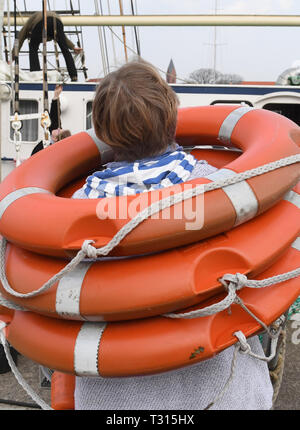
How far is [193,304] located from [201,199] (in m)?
0.24

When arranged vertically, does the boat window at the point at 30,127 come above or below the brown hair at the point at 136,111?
below

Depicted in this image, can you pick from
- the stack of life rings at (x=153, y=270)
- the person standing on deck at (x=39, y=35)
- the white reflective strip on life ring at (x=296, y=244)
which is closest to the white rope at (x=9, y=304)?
the stack of life rings at (x=153, y=270)

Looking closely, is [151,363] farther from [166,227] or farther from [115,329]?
[166,227]

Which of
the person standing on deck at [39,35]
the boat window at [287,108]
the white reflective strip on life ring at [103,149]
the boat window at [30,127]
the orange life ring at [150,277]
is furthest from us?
the boat window at [30,127]

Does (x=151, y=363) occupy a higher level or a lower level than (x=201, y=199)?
lower

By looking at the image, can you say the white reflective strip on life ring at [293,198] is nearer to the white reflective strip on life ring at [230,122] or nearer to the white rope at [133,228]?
the white rope at [133,228]

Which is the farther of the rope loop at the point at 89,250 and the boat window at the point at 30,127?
the boat window at the point at 30,127

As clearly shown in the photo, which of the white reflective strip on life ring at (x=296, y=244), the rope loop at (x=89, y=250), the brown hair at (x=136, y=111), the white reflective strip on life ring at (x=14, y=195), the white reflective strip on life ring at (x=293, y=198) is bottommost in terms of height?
the white reflective strip on life ring at (x=296, y=244)

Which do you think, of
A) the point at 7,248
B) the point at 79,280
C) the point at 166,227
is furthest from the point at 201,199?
the point at 7,248

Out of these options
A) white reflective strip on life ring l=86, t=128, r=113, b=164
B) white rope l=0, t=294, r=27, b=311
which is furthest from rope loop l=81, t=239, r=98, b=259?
white reflective strip on life ring l=86, t=128, r=113, b=164

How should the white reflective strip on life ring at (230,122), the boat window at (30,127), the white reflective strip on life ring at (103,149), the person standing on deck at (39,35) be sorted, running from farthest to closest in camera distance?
the boat window at (30,127)
the person standing on deck at (39,35)
the white reflective strip on life ring at (103,149)
the white reflective strip on life ring at (230,122)

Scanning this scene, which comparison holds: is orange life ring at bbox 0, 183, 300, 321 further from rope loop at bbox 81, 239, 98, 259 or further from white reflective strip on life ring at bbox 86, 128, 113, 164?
white reflective strip on life ring at bbox 86, 128, 113, 164

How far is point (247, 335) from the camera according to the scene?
104cm

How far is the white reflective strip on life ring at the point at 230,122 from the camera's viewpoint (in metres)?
1.56
